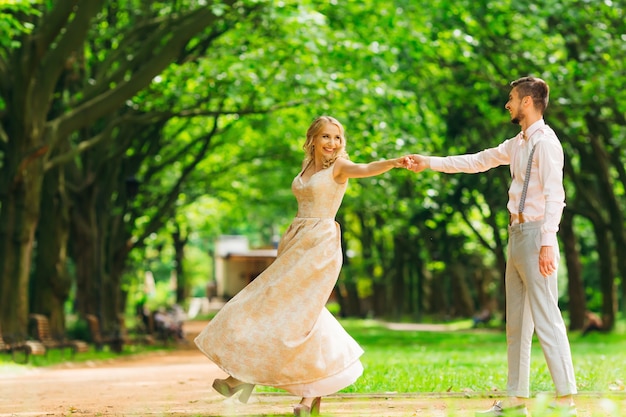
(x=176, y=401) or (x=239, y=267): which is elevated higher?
(x=176, y=401)

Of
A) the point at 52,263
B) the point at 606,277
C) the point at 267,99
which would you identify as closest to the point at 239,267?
the point at 606,277

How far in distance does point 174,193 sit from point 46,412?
825 inches

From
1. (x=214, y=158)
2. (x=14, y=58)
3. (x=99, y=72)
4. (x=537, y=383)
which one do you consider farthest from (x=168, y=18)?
(x=214, y=158)

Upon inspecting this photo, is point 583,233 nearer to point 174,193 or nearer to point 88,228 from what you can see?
point 174,193

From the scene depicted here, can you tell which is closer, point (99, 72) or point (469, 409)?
point (469, 409)

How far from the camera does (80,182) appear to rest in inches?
1038

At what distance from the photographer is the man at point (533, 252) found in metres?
7.50

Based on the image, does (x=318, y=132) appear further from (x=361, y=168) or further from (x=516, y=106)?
(x=516, y=106)

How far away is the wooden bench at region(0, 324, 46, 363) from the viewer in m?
18.0

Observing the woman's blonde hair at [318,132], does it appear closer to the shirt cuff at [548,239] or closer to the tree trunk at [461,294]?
the shirt cuff at [548,239]

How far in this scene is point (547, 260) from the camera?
7.46m

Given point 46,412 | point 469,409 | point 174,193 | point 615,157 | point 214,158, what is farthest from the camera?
point 214,158

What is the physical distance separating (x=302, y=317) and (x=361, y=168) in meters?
1.17

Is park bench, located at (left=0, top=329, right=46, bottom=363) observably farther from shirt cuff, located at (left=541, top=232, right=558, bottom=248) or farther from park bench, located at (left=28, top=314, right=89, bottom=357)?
shirt cuff, located at (left=541, top=232, right=558, bottom=248)
